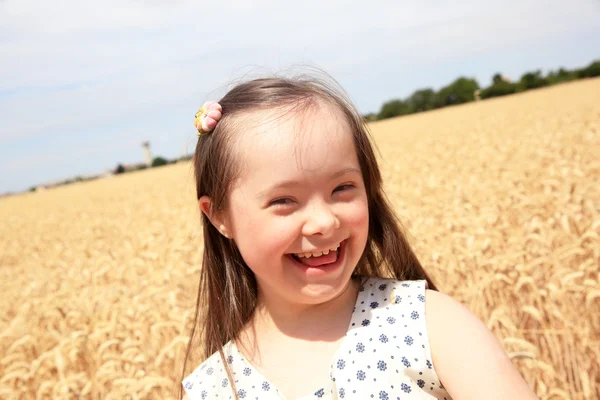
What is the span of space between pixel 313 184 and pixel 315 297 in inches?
13.7

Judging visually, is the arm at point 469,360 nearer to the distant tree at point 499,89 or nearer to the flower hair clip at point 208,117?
the flower hair clip at point 208,117

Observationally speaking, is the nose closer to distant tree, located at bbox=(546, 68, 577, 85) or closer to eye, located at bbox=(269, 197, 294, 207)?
eye, located at bbox=(269, 197, 294, 207)

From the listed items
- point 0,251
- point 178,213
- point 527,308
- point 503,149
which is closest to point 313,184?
point 527,308

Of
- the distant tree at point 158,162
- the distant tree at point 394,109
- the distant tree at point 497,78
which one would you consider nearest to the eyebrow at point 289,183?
the distant tree at point 158,162

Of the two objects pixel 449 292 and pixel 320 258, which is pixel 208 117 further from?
pixel 449 292

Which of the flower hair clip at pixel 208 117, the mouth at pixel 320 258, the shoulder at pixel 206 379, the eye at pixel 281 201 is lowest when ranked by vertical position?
the shoulder at pixel 206 379

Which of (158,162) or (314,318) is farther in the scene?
(158,162)

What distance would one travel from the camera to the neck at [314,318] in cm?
187

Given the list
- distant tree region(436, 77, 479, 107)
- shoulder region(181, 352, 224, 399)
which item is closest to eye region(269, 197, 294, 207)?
shoulder region(181, 352, 224, 399)

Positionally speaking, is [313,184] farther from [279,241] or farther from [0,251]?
[0,251]

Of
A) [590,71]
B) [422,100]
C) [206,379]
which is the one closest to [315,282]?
[206,379]

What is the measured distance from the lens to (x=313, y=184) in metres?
1.70

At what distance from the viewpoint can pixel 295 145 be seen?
1.71 meters

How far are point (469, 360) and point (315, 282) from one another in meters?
0.49
